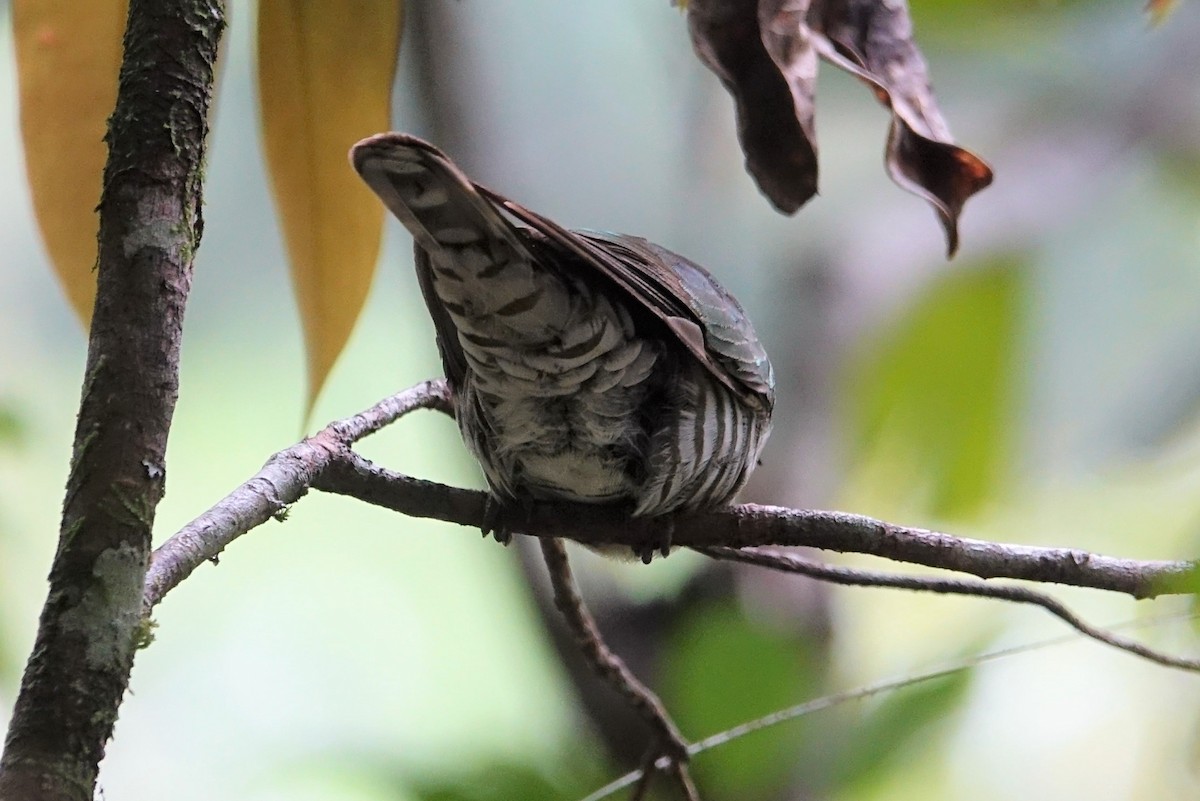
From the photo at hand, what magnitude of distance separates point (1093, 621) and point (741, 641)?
1.18 m

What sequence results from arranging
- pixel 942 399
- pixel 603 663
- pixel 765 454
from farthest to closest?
pixel 765 454 < pixel 942 399 < pixel 603 663

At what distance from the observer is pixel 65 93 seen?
128 centimetres

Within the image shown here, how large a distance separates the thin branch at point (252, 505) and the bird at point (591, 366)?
7.1 inches

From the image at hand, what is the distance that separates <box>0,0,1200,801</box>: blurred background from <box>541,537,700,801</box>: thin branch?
49cm

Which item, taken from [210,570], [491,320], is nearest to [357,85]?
[491,320]

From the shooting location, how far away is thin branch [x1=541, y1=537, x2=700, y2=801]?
4.84 feet

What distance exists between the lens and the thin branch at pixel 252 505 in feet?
2.63

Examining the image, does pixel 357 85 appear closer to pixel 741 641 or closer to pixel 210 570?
pixel 741 641

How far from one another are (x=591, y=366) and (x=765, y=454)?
1.51 metres

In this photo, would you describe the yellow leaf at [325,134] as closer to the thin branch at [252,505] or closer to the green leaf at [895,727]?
the thin branch at [252,505]

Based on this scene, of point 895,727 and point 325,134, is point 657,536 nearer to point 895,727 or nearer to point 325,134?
point 325,134

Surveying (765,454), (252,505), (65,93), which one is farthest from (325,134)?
(765,454)

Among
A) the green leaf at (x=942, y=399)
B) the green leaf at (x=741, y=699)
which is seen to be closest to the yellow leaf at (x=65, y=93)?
the green leaf at (x=741, y=699)

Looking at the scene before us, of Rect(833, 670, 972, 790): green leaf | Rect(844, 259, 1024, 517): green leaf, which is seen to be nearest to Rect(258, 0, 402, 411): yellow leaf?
Rect(833, 670, 972, 790): green leaf
